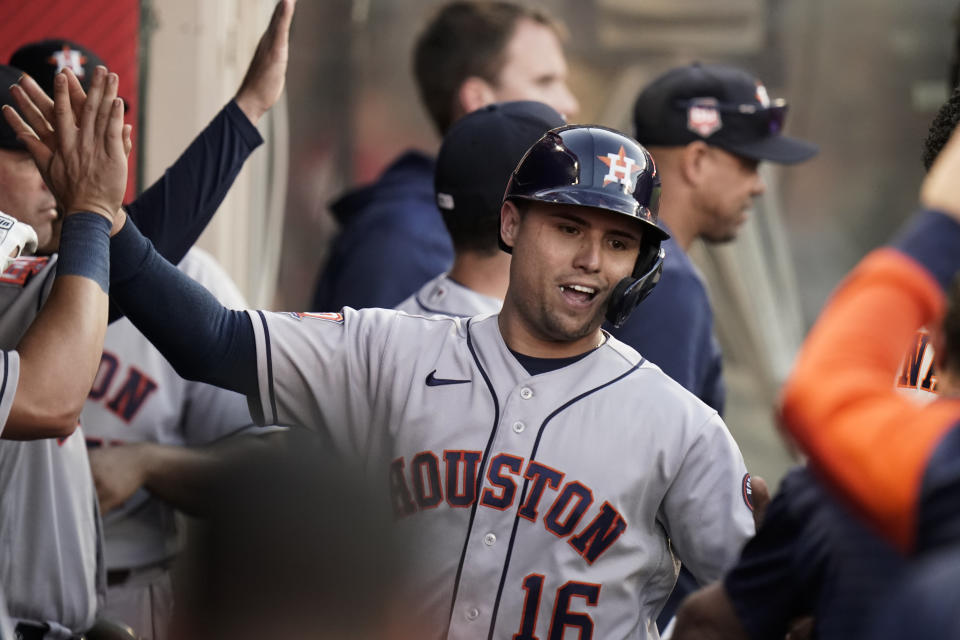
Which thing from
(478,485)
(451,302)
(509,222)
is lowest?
(478,485)

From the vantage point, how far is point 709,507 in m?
2.41

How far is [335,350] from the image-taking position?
265 cm

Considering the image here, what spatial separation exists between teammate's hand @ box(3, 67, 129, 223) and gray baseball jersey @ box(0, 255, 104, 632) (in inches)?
19.1

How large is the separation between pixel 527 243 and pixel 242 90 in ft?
2.99

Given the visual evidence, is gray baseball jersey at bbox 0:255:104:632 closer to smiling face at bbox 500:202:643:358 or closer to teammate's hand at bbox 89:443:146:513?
teammate's hand at bbox 89:443:146:513

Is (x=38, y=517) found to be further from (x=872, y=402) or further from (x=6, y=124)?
(x=872, y=402)

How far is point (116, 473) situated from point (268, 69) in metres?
1.06

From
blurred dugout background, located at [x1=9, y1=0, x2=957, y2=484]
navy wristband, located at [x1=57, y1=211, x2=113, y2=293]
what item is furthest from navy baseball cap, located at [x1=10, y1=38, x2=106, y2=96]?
blurred dugout background, located at [x1=9, y1=0, x2=957, y2=484]

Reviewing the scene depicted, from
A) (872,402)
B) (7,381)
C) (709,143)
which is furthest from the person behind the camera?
(709,143)

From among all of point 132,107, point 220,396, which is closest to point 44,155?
point 220,396

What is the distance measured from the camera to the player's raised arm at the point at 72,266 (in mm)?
2303

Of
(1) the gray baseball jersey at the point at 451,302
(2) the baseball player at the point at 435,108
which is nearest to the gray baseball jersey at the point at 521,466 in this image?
(1) the gray baseball jersey at the point at 451,302

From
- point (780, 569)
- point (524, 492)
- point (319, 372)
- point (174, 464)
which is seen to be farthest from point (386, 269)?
point (780, 569)

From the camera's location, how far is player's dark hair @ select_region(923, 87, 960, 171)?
9.10ft
